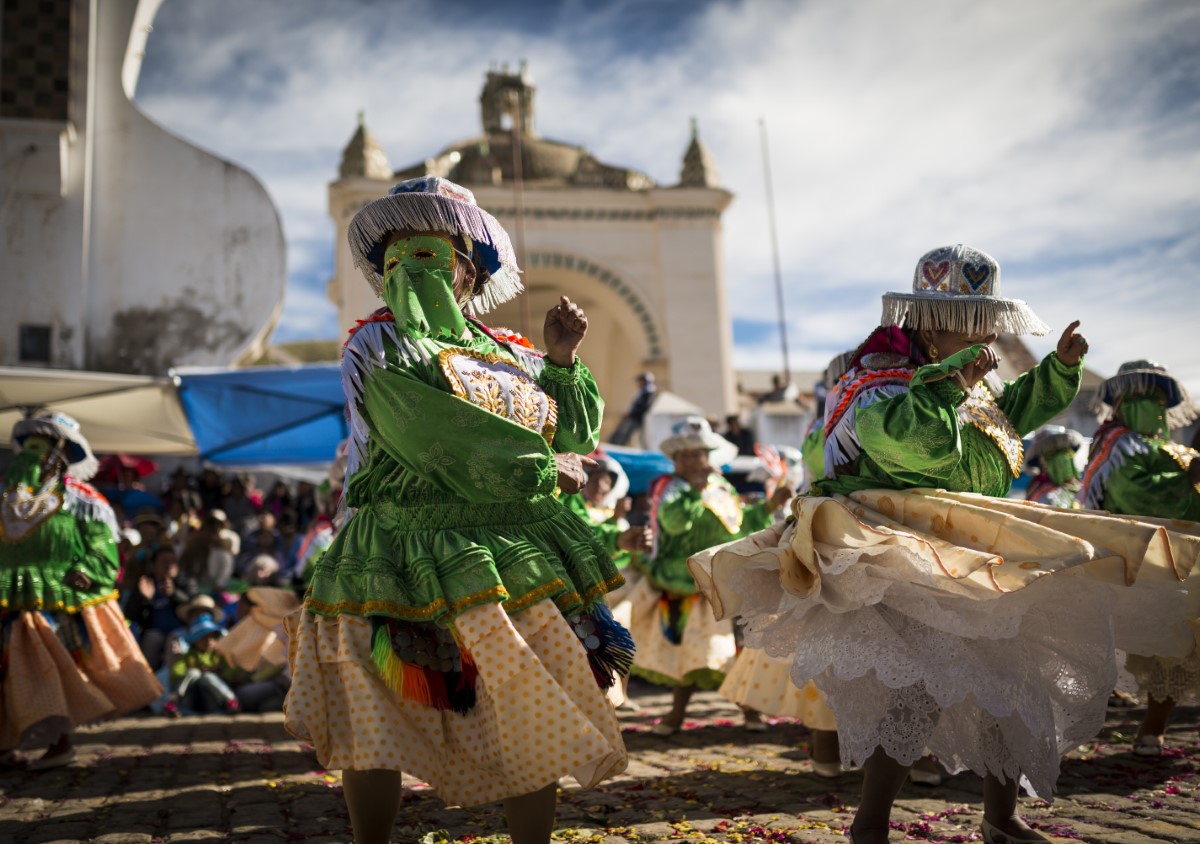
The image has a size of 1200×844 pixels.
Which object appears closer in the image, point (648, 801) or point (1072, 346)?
point (1072, 346)

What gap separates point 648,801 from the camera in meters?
4.52

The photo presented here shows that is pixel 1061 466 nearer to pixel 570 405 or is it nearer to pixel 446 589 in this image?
pixel 570 405

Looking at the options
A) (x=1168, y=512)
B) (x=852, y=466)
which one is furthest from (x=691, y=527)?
(x=852, y=466)

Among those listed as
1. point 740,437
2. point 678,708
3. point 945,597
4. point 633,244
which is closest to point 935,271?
point 945,597

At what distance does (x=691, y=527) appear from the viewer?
7121mm

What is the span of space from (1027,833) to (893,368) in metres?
1.53

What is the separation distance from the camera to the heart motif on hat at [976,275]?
370cm

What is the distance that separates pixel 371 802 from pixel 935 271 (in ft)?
8.24

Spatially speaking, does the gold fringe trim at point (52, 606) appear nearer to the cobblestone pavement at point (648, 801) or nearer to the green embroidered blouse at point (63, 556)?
the green embroidered blouse at point (63, 556)

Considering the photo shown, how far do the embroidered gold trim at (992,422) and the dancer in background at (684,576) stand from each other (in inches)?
126

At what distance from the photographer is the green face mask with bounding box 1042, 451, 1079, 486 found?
28.8 feet

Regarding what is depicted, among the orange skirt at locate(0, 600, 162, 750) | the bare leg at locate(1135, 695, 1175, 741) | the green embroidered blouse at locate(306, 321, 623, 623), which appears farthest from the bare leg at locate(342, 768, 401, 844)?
the bare leg at locate(1135, 695, 1175, 741)

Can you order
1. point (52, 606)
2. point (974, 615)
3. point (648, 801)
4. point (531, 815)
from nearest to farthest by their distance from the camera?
1. point (531, 815)
2. point (974, 615)
3. point (648, 801)
4. point (52, 606)

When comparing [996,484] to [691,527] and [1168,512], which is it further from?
[691,527]
